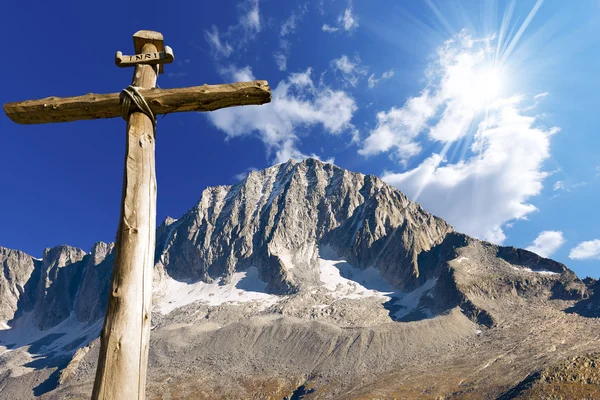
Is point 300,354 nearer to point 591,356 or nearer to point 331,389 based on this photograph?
point 331,389

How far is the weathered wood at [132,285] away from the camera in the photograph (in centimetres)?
388

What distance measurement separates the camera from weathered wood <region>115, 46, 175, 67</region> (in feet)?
19.4

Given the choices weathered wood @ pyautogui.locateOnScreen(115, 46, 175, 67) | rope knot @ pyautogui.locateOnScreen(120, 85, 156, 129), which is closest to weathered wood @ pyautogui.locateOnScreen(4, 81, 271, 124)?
rope knot @ pyautogui.locateOnScreen(120, 85, 156, 129)

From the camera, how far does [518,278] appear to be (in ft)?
628

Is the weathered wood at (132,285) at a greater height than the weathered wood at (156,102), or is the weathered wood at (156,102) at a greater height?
the weathered wood at (156,102)

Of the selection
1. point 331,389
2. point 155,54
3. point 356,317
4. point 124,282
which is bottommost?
point 331,389

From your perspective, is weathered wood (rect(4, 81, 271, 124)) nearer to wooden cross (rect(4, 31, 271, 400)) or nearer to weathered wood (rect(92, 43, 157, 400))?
wooden cross (rect(4, 31, 271, 400))

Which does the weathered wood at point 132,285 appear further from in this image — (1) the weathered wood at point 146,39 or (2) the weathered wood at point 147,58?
(1) the weathered wood at point 146,39

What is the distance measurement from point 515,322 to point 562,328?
54.0 feet

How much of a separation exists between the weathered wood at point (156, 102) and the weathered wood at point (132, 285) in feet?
1.75

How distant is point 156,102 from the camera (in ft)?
17.7

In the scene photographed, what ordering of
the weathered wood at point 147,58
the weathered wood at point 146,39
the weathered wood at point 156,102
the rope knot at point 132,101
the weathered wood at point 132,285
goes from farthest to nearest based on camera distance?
1. the weathered wood at point 146,39
2. the weathered wood at point 147,58
3. the weathered wood at point 156,102
4. the rope knot at point 132,101
5. the weathered wood at point 132,285

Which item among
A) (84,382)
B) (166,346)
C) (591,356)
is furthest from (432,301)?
(84,382)

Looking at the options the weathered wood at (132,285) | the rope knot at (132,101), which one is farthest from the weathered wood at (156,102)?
the weathered wood at (132,285)
